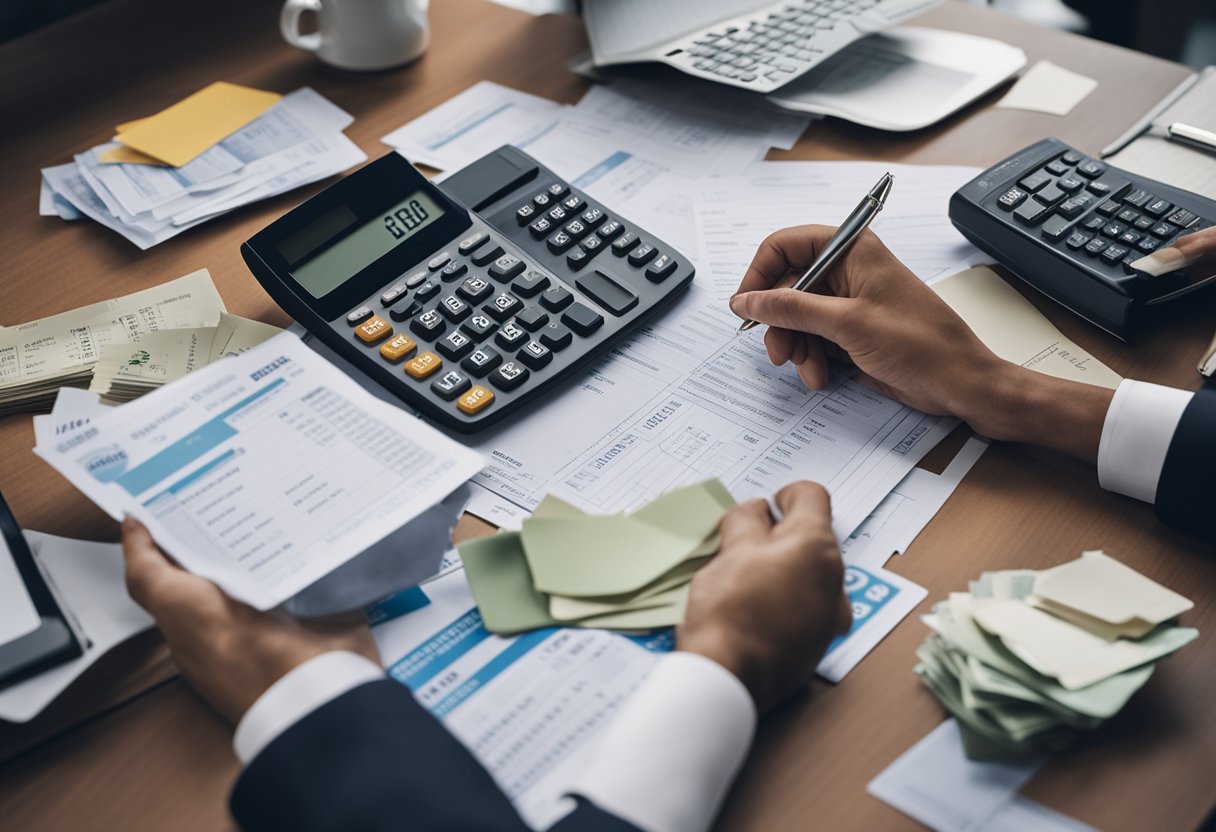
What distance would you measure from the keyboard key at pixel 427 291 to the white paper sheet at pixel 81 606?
0.26 meters

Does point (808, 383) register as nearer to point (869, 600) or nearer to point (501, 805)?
point (869, 600)

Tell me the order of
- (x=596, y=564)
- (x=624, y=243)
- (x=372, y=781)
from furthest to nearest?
(x=624, y=243), (x=596, y=564), (x=372, y=781)

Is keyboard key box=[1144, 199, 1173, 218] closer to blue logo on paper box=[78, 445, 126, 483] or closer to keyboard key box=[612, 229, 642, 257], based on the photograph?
keyboard key box=[612, 229, 642, 257]

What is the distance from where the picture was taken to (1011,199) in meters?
0.83

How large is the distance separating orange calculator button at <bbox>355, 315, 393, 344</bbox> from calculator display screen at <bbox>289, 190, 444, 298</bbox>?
39 millimetres

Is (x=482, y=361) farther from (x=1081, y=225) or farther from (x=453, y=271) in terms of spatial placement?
(x=1081, y=225)

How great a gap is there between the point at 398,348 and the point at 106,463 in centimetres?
20

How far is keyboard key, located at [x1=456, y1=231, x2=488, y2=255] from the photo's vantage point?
791mm

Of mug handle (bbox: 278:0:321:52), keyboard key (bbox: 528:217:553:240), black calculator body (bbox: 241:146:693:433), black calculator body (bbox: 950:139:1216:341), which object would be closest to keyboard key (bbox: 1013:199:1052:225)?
black calculator body (bbox: 950:139:1216:341)

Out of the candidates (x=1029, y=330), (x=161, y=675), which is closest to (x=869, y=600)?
(x=1029, y=330)

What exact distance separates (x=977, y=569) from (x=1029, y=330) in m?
0.24

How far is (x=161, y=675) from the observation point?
59 centimetres

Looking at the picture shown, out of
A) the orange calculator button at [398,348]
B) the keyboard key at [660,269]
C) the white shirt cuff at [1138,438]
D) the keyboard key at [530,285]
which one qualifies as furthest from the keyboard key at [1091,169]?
the orange calculator button at [398,348]

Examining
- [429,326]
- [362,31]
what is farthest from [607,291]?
[362,31]
